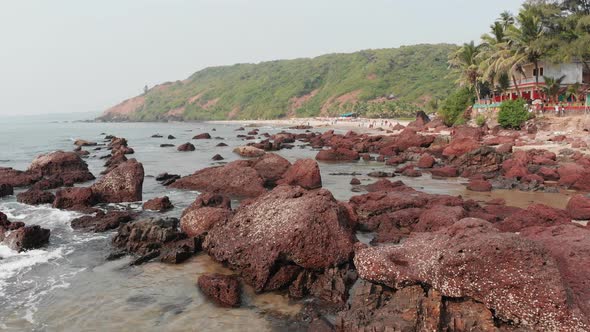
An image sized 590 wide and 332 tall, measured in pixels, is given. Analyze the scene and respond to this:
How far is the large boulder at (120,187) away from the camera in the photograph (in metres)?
19.1

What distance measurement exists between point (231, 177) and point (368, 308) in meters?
14.2

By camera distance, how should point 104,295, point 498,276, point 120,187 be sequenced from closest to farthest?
point 498,276
point 104,295
point 120,187

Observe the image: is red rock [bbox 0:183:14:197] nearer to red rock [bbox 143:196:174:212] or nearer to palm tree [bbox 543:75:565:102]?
red rock [bbox 143:196:174:212]

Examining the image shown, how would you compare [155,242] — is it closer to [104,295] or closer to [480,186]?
[104,295]

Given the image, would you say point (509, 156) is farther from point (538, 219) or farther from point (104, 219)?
point (104, 219)

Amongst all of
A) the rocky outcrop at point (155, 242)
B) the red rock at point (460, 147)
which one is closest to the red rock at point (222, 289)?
the rocky outcrop at point (155, 242)

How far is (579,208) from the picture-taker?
588 inches

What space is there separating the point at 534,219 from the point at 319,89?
129431 mm

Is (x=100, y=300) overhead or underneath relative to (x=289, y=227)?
underneath


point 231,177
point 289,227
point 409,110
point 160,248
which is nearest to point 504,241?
point 289,227

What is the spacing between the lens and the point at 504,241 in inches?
299

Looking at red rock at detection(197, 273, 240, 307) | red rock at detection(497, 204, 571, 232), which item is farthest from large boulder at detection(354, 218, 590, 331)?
red rock at detection(497, 204, 571, 232)

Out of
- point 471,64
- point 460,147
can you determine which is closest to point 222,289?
point 460,147

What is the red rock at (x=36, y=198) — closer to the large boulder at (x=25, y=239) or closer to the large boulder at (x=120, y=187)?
the large boulder at (x=120, y=187)
